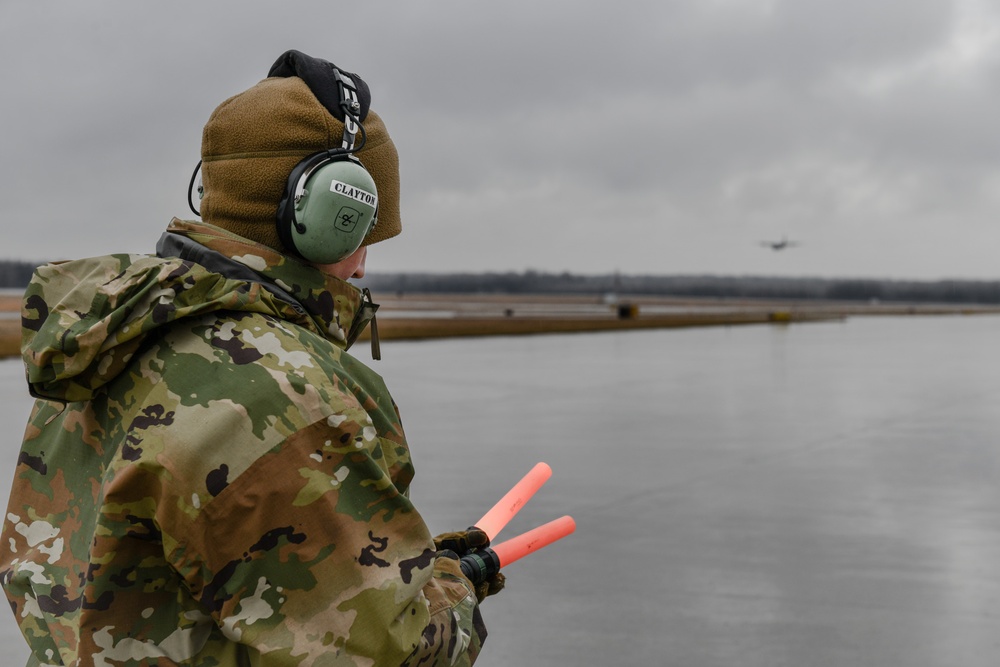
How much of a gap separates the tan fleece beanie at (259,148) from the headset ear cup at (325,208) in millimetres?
26

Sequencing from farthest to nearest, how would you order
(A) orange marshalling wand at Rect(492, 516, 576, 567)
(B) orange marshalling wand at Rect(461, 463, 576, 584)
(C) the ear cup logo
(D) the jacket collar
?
(A) orange marshalling wand at Rect(492, 516, 576, 567) < (B) orange marshalling wand at Rect(461, 463, 576, 584) < (C) the ear cup logo < (D) the jacket collar

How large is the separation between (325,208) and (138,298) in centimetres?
33

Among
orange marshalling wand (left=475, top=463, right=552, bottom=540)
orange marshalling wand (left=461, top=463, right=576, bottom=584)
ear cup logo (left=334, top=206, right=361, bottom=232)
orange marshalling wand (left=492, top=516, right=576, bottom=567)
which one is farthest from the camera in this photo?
orange marshalling wand (left=475, top=463, right=552, bottom=540)

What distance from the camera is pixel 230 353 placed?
145 centimetres

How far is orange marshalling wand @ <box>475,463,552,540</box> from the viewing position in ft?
7.11

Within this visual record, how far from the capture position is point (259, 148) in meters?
Result: 1.69

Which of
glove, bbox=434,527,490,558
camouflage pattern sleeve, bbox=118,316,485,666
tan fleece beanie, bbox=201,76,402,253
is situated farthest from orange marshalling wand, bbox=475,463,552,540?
tan fleece beanie, bbox=201,76,402,253

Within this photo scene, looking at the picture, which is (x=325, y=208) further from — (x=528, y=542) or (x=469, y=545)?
(x=528, y=542)

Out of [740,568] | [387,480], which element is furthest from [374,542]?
[740,568]

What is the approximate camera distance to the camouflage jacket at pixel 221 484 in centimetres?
140

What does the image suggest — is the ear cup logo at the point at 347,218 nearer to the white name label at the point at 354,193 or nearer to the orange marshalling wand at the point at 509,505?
the white name label at the point at 354,193

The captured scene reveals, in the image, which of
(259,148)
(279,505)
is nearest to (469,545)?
(279,505)

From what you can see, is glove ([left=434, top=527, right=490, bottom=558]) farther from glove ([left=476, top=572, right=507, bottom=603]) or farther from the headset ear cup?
the headset ear cup

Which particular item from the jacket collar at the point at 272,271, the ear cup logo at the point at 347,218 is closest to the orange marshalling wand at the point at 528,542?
the jacket collar at the point at 272,271
